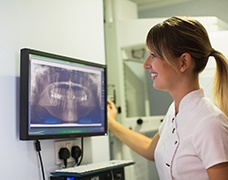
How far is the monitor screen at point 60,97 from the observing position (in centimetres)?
137

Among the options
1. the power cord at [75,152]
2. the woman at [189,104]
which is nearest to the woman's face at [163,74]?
the woman at [189,104]

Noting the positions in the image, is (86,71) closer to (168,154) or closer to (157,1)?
(168,154)

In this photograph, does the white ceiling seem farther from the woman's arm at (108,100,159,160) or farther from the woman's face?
the woman's face

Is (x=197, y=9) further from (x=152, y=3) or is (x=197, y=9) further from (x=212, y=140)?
(x=212, y=140)

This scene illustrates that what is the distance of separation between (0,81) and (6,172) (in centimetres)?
36

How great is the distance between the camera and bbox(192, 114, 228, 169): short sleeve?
129cm

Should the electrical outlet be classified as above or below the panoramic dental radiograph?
below

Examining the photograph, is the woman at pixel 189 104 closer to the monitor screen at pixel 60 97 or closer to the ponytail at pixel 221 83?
the ponytail at pixel 221 83

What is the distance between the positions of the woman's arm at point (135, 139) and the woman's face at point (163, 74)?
44cm

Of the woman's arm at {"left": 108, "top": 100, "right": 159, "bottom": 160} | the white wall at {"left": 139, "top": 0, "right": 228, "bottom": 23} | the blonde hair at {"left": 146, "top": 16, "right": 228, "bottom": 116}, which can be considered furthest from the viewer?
the white wall at {"left": 139, "top": 0, "right": 228, "bottom": 23}

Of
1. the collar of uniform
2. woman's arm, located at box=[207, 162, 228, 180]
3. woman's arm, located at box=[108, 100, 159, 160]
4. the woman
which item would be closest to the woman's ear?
the woman

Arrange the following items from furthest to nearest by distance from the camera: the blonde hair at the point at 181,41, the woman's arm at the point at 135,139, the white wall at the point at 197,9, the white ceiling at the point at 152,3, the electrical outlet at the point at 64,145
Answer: the white ceiling at the point at 152,3, the white wall at the point at 197,9, the woman's arm at the point at 135,139, the electrical outlet at the point at 64,145, the blonde hair at the point at 181,41

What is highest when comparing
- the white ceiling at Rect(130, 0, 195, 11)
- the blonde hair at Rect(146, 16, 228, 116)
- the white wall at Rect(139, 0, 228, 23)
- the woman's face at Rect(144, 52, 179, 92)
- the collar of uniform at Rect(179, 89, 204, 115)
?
the white ceiling at Rect(130, 0, 195, 11)

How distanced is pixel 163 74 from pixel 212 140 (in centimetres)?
35
